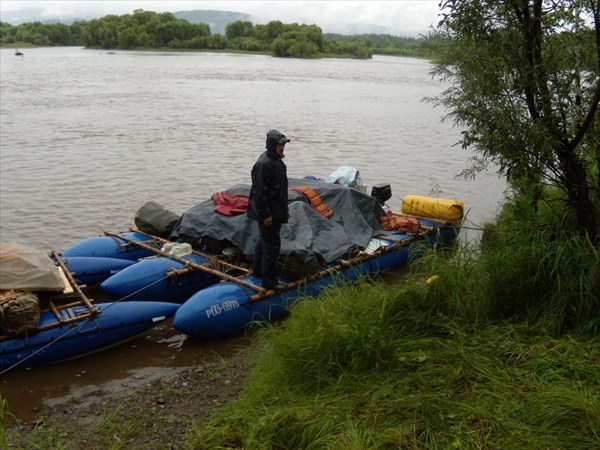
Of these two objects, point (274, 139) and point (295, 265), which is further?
point (295, 265)

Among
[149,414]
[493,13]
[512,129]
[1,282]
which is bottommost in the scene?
[149,414]

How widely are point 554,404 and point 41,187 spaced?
583 inches

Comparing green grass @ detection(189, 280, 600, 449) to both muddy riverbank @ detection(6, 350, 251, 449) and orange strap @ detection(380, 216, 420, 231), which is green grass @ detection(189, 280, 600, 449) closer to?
muddy riverbank @ detection(6, 350, 251, 449)

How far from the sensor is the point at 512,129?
5.66 m

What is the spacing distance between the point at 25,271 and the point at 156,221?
309 cm

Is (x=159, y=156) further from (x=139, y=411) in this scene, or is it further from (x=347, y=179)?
(x=139, y=411)

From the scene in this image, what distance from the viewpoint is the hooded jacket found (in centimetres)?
723

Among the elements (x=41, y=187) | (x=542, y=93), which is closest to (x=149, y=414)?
(x=542, y=93)

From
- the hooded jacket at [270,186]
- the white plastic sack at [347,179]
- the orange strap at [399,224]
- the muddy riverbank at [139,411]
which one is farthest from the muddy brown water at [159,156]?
the white plastic sack at [347,179]

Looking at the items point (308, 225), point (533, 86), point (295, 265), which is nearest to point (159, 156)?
point (308, 225)

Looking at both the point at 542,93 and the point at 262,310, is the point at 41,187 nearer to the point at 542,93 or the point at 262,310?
the point at 262,310

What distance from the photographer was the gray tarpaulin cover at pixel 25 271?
690cm

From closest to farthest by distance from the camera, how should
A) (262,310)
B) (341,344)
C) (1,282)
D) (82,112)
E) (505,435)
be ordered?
(505,435), (341,344), (1,282), (262,310), (82,112)

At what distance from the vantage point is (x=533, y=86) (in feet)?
18.9
